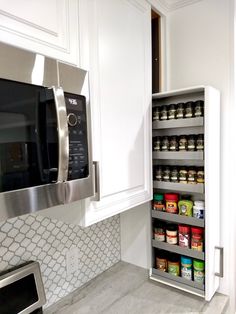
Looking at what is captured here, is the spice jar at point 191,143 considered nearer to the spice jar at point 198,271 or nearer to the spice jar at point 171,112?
the spice jar at point 171,112

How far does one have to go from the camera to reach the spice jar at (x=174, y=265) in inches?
48.0

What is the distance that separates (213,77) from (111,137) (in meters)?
0.68

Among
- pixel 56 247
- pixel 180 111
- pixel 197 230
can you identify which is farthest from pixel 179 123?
pixel 56 247

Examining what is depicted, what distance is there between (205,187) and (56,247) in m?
0.75

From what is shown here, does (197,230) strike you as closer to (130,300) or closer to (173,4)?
(130,300)

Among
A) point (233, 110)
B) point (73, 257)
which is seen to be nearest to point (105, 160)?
point (73, 257)

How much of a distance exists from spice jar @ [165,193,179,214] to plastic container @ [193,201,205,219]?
10cm

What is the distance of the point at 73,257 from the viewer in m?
1.20

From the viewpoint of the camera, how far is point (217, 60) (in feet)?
3.96

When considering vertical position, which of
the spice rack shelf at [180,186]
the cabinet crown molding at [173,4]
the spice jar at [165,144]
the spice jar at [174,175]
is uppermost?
the cabinet crown molding at [173,4]

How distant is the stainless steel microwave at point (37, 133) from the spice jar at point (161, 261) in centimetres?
79

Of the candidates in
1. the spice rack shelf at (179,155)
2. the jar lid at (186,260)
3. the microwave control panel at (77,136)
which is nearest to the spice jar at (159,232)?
the jar lid at (186,260)

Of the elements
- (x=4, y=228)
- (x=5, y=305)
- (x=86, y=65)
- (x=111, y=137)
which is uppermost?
(x=86, y=65)

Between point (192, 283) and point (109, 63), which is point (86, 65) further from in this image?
point (192, 283)
